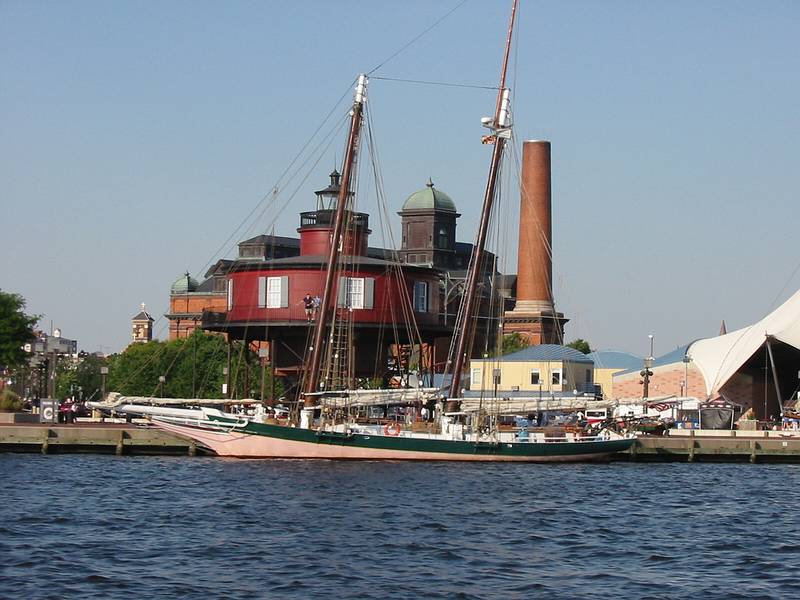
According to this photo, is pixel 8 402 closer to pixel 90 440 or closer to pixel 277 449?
pixel 90 440

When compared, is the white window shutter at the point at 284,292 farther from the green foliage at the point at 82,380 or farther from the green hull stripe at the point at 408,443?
the green foliage at the point at 82,380

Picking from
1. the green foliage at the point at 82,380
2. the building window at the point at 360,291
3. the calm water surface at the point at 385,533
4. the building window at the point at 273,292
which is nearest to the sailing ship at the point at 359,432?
the calm water surface at the point at 385,533

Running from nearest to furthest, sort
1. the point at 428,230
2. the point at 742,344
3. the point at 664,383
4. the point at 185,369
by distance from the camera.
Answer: the point at 742,344 → the point at 664,383 → the point at 185,369 → the point at 428,230

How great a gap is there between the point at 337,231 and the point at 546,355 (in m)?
48.8

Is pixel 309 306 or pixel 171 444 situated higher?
pixel 309 306

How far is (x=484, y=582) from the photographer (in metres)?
33.7

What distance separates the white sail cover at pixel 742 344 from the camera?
9869 cm

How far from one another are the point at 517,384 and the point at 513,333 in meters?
35.4

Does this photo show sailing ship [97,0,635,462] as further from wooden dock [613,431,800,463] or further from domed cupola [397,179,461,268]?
domed cupola [397,179,461,268]

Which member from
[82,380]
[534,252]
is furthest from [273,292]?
[82,380]

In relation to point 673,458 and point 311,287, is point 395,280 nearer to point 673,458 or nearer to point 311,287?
point 311,287

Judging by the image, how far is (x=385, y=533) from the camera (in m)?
41.6

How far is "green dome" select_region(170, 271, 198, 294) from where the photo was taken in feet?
590

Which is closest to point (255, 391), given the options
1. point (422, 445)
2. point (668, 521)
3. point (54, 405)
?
point (54, 405)
